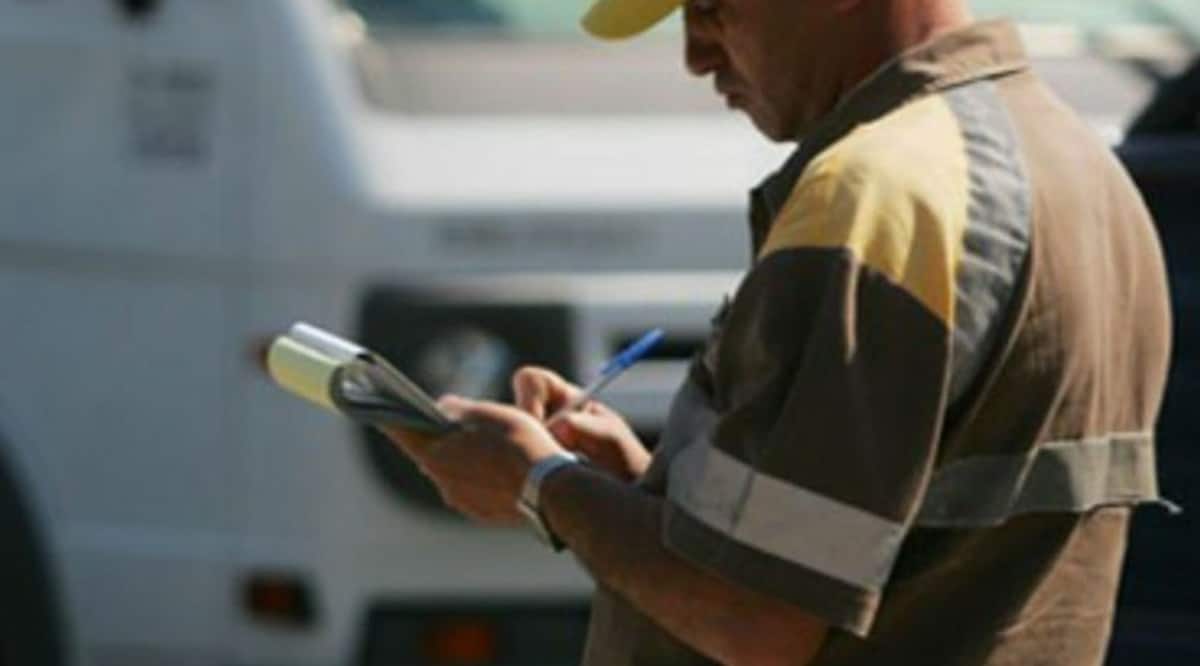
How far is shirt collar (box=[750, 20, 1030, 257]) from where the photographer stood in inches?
107

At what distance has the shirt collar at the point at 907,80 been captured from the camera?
273 cm

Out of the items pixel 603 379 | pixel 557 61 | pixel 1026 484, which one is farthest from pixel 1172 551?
pixel 557 61

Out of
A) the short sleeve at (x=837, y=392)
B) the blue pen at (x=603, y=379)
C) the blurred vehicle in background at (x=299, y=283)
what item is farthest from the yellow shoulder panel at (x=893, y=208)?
the blurred vehicle in background at (x=299, y=283)

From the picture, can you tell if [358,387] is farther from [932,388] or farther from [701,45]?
[932,388]

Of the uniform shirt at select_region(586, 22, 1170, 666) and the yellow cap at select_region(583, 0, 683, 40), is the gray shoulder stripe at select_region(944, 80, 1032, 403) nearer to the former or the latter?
the uniform shirt at select_region(586, 22, 1170, 666)

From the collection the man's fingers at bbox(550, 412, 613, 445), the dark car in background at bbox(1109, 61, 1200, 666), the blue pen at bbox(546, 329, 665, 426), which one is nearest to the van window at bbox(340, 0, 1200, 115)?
the dark car in background at bbox(1109, 61, 1200, 666)

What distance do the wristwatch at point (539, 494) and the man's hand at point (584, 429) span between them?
216 millimetres

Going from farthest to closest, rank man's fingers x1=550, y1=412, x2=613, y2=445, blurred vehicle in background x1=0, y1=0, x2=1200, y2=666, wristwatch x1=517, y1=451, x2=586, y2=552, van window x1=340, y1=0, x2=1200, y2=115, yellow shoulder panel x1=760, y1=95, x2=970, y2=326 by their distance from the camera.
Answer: van window x1=340, y1=0, x2=1200, y2=115 → blurred vehicle in background x1=0, y1=0, x2=1200, y2=666 → man's fingers x1=550, y1=412, x2=613, y2=445 → wristwatch x1=517, y1=451, x2=586, y2=552 → yellow shoulder panel x1=760, y1=95, x2=970, y2=326

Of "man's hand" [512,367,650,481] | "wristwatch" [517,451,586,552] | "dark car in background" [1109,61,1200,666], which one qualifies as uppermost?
"wristwatch" [517,451,586,552]

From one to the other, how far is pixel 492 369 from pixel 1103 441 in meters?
3.08

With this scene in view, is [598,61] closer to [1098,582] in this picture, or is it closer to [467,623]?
[467,623]

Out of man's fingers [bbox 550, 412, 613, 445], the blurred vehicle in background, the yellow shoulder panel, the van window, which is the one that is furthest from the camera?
the van window

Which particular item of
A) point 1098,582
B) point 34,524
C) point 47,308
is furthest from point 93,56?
point 1098,582

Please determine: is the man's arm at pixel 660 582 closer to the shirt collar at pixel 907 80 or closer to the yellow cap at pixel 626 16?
the shirt collar at pixel 907 80
